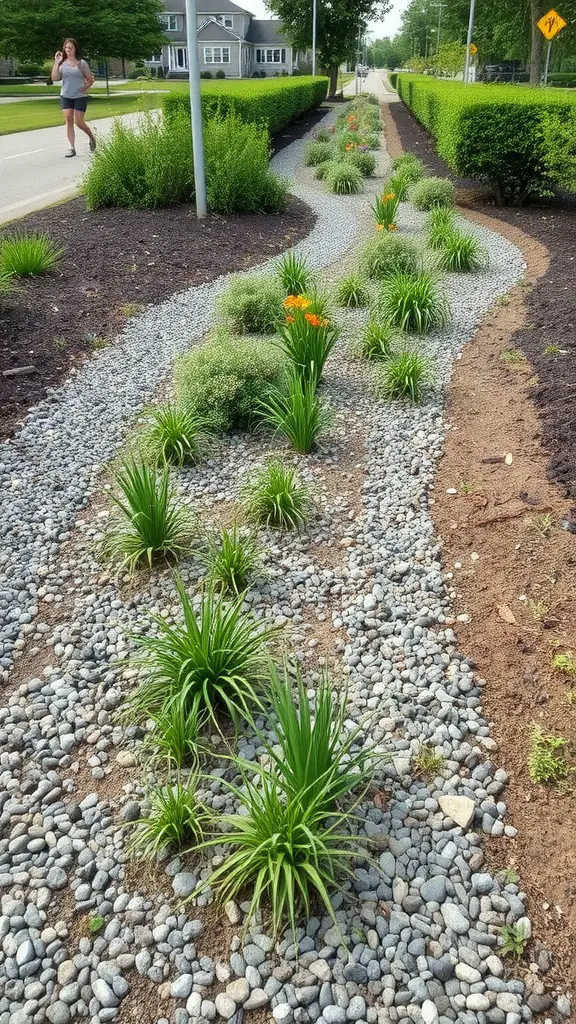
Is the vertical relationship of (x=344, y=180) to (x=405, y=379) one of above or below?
above

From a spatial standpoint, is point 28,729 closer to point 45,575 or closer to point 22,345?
point 45,575

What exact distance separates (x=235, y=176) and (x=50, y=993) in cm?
1008

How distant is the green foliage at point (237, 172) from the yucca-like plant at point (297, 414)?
21.2 ft

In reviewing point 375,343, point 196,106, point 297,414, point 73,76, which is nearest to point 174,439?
point 297,414

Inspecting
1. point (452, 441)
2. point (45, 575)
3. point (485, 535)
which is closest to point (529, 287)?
point (452, 441)

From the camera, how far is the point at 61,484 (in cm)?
421

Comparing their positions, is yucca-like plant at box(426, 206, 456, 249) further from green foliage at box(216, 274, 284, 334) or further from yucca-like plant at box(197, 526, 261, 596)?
yucca-like plant at box(197, 526, 261, 596)

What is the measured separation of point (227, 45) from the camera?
2371 inches

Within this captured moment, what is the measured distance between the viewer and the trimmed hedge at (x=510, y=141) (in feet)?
33.8

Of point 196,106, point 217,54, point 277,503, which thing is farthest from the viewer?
point 217,54

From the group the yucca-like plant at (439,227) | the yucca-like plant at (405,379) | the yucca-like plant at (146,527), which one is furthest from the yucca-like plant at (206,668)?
the yucca-like plant at (439,227)

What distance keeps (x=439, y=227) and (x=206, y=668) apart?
7.86 metres

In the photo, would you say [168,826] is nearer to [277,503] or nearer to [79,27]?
[277,503]

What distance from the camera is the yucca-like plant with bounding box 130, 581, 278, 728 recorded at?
2.55 m
